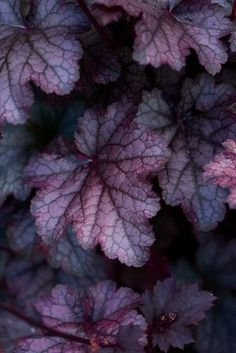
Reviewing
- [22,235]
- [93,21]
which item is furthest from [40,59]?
[22,235]

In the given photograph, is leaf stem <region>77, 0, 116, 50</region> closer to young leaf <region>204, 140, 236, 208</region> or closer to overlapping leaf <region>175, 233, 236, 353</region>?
young leaf <region>204, 140, 236, 208</region>

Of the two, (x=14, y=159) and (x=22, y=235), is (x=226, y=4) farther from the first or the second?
(x=22, y=235)

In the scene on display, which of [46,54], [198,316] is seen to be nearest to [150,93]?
[46,54]

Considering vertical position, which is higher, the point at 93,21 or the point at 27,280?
the point at 93,21

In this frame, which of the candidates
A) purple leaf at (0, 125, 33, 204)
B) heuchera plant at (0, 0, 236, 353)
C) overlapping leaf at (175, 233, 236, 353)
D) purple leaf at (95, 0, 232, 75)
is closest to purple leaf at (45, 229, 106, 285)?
heuchera plant at (0, 0, 236, 353)

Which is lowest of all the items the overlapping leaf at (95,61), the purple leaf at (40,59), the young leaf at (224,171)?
the young leaf at (224,171)

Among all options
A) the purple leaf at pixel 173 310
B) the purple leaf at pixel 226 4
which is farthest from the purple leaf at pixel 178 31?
the purple leaf at pixel 173 310

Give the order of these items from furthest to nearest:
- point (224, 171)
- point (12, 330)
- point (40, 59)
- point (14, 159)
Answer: point (12, 330), point (14, 159), point (40, 59), point (224, 171)

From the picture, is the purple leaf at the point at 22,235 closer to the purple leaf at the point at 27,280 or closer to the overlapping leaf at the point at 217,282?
the purple leaf at the point at 27,280
